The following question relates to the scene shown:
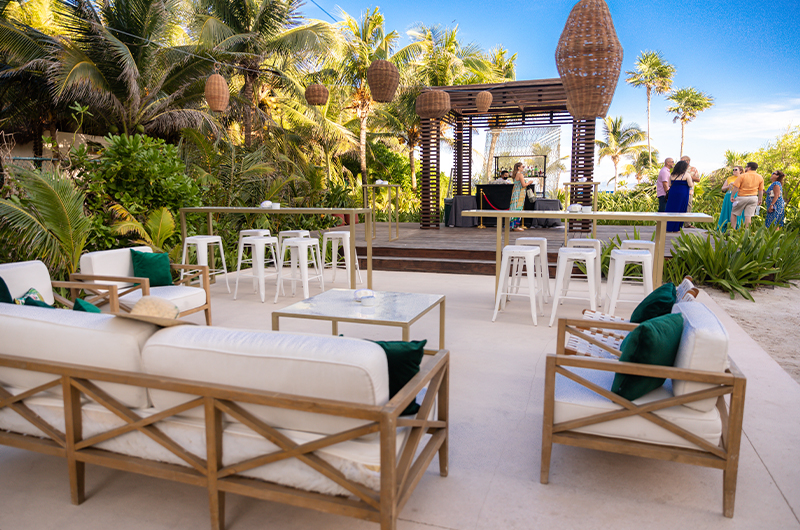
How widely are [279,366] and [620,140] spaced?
3557 cm

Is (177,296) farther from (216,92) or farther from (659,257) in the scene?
(216,92)

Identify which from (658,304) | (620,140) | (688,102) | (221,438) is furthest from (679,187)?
(620,140)

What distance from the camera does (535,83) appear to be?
9.62 meters

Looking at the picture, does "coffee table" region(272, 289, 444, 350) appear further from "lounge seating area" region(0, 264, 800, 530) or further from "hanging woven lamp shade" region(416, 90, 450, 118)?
"hanging woven lamp shade" region(416, 90, 450, 118)

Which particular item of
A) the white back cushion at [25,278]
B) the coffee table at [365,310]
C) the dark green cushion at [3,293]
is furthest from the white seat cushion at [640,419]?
the white back cushion at [25,278]

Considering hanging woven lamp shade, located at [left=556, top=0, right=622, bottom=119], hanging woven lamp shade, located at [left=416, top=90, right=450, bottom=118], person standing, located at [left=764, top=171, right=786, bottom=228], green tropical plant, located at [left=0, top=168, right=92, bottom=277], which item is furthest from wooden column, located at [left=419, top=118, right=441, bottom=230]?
hanging woven lamp shade, located at [left=556, top=0, right=622, bottom=119]

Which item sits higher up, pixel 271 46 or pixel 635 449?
pixel 271 46

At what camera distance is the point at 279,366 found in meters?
1.51

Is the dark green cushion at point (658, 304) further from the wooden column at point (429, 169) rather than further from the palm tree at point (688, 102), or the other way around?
the palm tree at point (688, 102)

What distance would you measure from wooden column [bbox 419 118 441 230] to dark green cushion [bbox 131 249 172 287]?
744 cm

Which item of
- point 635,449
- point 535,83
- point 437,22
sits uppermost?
point 437,22

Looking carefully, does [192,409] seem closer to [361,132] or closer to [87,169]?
[87,169]

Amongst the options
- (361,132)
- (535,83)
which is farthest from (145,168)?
(361,132)

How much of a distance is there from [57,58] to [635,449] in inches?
436
